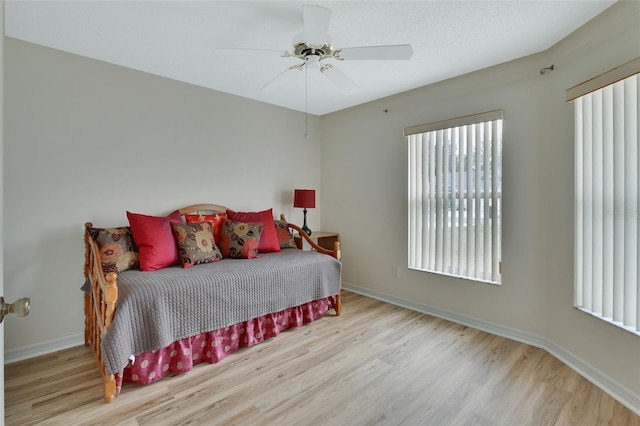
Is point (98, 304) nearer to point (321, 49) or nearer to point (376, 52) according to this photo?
point (321, 49)

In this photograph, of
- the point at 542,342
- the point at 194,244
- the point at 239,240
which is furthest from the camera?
the point at 239,240

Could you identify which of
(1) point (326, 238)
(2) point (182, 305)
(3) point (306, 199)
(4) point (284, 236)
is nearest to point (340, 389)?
(2) point (182, 305)

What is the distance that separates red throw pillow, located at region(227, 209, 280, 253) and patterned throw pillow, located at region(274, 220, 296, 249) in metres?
0.12

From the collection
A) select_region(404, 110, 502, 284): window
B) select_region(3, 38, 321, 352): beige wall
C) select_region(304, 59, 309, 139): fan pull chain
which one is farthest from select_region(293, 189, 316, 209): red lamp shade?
select_region(404, 110, 502, 284): window

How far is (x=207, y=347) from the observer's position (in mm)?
2359

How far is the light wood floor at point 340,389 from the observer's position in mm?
1751

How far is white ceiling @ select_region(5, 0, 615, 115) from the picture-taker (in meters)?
1.95

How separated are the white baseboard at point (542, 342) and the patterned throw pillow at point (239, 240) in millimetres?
1701

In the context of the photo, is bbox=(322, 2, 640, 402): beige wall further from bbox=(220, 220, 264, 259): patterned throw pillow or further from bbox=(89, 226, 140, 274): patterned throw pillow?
bbox=(89, 226, 140, 274): patterned throw pillow

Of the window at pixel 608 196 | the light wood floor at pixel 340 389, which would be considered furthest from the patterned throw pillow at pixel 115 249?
the window at pixel 608 196

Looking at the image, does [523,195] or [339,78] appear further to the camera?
[523,195]

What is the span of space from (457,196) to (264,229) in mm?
2000

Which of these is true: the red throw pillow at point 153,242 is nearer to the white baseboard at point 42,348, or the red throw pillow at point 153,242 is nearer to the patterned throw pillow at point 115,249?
the patterned throw pillow at point 115,249

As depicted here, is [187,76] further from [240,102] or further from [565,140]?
[565,140]
